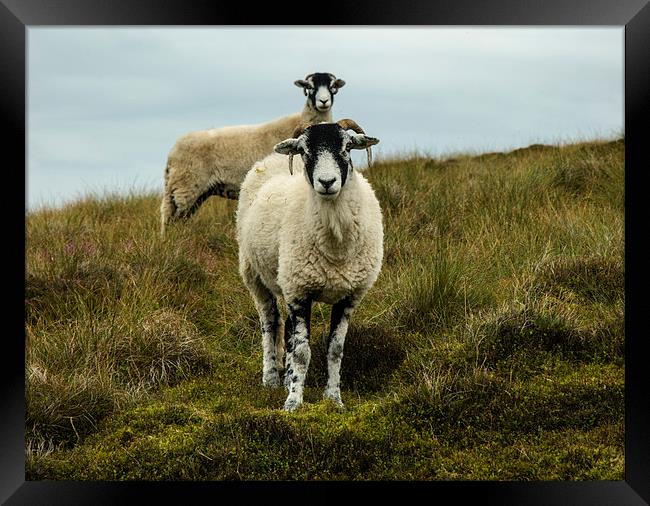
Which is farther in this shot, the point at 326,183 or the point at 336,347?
the point at 336,347

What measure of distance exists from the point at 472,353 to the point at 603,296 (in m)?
2.18

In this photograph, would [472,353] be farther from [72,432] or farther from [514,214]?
[514,214]

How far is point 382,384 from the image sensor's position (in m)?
7.27

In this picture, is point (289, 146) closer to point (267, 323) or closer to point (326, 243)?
point (326, 243)

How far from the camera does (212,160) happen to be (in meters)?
13.0

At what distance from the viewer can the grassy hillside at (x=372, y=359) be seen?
19.7 feet

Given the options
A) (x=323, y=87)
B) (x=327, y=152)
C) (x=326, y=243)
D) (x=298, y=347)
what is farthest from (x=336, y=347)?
(x=323, y=87)

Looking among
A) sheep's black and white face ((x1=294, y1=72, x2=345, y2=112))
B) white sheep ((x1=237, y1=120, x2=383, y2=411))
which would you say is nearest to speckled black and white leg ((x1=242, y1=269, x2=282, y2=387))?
white sheep ((x1=237, y1=120, x2=383, y2=411))

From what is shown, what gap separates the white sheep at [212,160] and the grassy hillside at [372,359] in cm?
150

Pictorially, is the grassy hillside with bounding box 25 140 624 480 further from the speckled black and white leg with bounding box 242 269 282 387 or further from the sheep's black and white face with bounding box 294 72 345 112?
the sheep's black and white face with bounding box 294 72 345 112

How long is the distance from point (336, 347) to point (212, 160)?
7.00 m

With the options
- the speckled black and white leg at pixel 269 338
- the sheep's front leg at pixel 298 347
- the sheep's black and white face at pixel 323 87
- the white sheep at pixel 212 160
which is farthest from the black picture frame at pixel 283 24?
the white sheep at pixel 212 160

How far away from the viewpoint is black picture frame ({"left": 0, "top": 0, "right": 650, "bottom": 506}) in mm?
5188

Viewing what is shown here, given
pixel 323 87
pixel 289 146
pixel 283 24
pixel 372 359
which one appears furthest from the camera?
pixel 323 87
